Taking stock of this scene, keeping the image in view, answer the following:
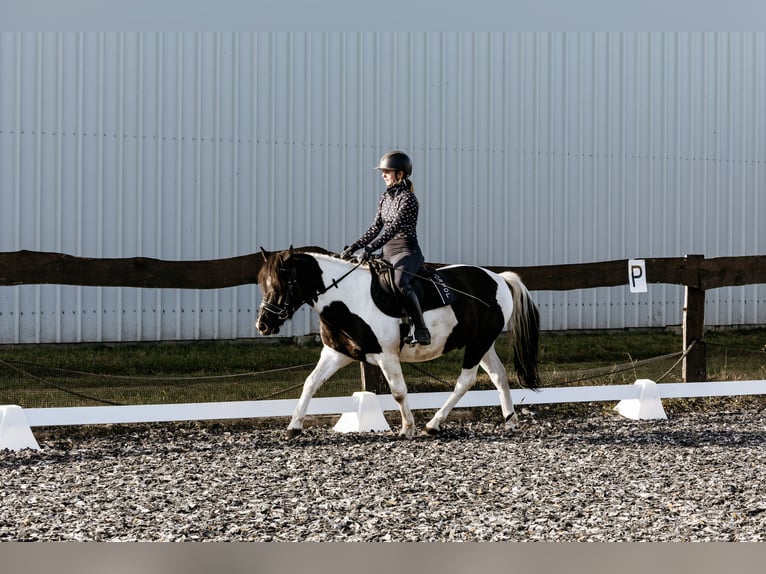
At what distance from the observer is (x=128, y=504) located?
225 inches

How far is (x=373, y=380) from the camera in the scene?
893 centimetres

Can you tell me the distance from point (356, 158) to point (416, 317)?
21.4ft

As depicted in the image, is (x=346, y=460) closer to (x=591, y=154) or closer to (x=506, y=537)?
(x=506, y=537)

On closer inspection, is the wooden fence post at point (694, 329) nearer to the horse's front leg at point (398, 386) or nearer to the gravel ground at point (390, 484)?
the gravel ground at point (390, 484)

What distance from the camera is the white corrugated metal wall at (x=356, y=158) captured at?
42.9 feet

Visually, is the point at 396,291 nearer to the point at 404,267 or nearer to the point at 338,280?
the point at 404,267

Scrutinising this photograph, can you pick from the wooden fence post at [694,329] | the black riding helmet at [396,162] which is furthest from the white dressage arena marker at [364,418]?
the wooden fence post at [694,329]

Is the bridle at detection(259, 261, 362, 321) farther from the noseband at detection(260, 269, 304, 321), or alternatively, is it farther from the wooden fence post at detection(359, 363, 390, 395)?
the wooden fence post at detection(359, 363, 390, 395)

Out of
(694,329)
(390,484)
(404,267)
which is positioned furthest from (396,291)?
(694,329)

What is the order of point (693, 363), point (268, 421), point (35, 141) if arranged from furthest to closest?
point (35, 141), point (693, 363), point (268, 421)

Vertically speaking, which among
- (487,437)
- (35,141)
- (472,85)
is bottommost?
(487,437)

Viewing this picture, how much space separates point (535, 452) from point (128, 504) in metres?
2.93

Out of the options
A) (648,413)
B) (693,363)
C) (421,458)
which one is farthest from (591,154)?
(421,458)

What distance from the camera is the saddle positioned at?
8.02m
